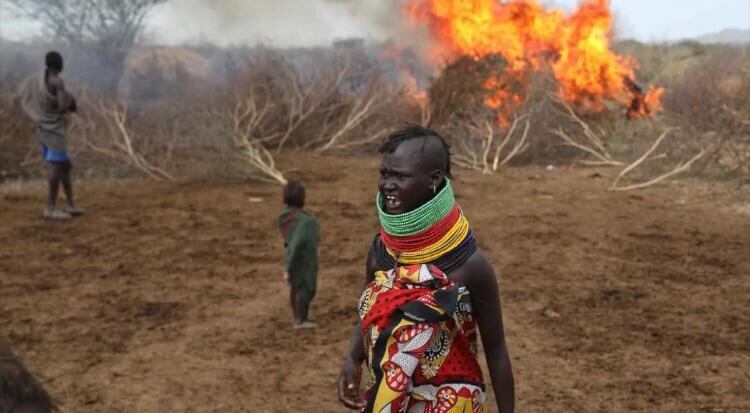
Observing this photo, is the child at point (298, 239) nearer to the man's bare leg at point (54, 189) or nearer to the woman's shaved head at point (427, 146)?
the woman's shaved head at point (427, 146)

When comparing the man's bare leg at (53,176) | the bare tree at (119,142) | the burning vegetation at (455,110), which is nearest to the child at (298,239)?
the man's bare leg at (53,176)

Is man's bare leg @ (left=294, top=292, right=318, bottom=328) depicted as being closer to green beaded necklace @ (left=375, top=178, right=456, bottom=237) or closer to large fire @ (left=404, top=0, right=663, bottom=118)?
green beaded necklace @ (left=375, top=178, right=456, bottom=237)

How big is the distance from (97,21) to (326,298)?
77.9ft

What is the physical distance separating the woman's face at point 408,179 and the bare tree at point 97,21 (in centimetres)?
2494

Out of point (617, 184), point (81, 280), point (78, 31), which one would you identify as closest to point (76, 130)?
point (81, 280)

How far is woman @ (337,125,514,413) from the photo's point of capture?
1.83 meters

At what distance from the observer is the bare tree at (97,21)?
25.0m

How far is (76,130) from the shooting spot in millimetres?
11219

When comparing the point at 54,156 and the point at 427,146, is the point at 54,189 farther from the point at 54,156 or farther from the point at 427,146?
the point at 427,146

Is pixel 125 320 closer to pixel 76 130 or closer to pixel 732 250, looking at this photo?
pixel 732 250

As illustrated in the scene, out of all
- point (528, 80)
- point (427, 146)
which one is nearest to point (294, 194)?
point (427, 146)

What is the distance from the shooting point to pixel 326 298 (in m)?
5.55

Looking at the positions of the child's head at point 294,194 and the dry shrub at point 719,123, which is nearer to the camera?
the child's head at point 294,194

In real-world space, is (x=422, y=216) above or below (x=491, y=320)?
above
